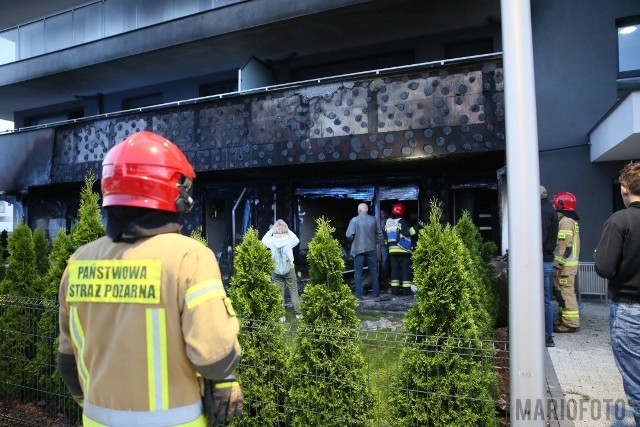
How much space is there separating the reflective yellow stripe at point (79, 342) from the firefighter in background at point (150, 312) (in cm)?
1

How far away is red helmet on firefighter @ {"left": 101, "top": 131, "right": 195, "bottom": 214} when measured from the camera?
179cm

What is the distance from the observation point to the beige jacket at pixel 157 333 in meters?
1.70

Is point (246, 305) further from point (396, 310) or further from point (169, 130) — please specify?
point (169, 130)

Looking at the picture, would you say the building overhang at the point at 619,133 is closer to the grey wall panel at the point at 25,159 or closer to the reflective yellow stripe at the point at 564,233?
the reflective yellow stripe at the point at 564,233

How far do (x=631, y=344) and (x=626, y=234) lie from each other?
750mm

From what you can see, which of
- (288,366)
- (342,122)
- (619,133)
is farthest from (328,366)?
(342,122)

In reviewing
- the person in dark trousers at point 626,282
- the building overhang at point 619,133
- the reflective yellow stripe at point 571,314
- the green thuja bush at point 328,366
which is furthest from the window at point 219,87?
the person in dark trousers at point 626,282

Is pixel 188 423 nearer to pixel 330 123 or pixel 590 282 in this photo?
pixel 330 123

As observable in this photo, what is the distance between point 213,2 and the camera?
12.3m

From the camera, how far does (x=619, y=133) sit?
712cm

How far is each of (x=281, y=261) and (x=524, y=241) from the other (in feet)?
19.3

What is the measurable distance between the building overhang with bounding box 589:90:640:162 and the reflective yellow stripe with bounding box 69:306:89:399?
7.59 meters

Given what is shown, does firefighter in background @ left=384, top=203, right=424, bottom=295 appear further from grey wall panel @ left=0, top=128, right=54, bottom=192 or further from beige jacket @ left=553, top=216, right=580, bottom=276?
grey wall panel @ left=0, top=128, right=54, bottom=192

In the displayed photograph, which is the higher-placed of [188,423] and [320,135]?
[320,135]
